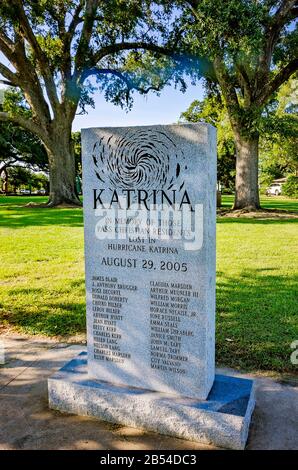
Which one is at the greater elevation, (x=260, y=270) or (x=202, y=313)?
(x=202, y=313)

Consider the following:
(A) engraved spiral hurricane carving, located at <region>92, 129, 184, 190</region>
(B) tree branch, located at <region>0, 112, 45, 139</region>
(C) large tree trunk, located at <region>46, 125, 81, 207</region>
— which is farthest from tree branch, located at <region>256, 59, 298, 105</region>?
(A) engraved spiral hurricane carving, located at <region>92, 129, 184, 190</region>

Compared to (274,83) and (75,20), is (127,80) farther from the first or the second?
(274,83)

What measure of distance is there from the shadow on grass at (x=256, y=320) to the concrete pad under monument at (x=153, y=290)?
837 mm

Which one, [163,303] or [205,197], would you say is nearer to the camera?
[205,197]

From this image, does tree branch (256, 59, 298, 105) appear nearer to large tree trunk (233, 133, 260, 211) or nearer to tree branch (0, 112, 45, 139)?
large tree trunk (233, 133, 260, 211)

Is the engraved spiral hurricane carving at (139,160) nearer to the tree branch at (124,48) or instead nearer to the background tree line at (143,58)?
the background tree line at (143,58)

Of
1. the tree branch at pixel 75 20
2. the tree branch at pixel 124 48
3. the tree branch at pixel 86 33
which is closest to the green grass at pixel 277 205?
the tree branch at pixel 124 48

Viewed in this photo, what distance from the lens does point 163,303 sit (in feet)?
9.13

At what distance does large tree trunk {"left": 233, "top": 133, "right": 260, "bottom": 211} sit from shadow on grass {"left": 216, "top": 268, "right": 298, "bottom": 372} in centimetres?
1227

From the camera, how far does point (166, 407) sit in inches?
105
